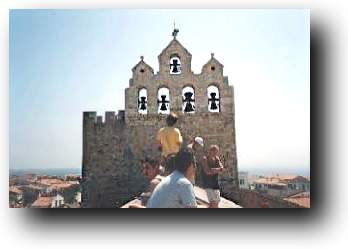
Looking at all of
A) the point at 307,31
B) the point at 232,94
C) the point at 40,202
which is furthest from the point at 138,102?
the point at 307,31

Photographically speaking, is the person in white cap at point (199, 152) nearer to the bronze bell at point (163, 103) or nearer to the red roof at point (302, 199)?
the bronze bell at point (163, 103)

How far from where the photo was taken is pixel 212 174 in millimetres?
7977

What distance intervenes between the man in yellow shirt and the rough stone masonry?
0.42ft

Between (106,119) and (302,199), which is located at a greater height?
(106,119)

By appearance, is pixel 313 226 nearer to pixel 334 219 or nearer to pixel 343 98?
pixel 334 219

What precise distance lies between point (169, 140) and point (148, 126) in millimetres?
460

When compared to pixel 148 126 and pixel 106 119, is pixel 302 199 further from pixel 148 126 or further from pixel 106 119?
pixel 106 119

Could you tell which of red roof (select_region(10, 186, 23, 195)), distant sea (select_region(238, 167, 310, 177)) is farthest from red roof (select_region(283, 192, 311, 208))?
red roof (select_region(10, 186, 23, 195))

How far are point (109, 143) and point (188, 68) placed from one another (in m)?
1.74

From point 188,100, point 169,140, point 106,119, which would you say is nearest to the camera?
point 169,140

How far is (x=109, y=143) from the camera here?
328 inches

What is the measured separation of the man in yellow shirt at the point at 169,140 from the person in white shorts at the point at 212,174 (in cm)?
51

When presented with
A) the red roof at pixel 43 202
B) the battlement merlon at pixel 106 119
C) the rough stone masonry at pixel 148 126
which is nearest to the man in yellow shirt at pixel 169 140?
the rough stone masonry at pixel 148 126

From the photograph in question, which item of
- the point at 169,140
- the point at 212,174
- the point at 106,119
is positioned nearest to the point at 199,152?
the point at 212,174
